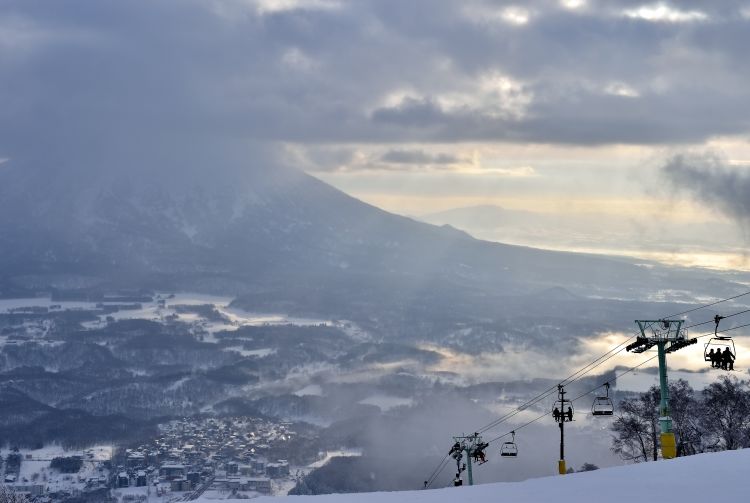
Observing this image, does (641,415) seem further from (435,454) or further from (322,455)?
(322,455)

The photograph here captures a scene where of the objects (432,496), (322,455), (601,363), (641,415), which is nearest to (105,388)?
(322,455)

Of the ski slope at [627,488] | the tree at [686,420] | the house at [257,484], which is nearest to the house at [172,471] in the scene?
the house at [257,484]

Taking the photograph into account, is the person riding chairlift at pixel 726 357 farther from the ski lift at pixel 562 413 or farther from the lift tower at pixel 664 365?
the ski lift at pixel 562 413

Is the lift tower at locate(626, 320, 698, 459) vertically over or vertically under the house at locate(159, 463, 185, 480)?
over

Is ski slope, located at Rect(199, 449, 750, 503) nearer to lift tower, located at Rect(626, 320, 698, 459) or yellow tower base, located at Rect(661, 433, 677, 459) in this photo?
yellow tower base, located at Rect(661, 433, 677, 459)

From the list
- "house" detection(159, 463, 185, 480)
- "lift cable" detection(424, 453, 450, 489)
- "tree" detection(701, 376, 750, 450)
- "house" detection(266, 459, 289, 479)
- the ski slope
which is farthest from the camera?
"house" detection(159, 463, 185, 480)

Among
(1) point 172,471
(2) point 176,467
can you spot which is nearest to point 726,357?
(1) point 172,471

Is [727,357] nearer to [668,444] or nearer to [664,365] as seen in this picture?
[664,365]

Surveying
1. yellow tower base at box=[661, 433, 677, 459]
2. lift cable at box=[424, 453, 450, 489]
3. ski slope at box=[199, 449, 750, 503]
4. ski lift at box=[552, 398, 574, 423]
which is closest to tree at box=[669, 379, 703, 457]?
ski lift at box=[552, 398, 574, 423]
